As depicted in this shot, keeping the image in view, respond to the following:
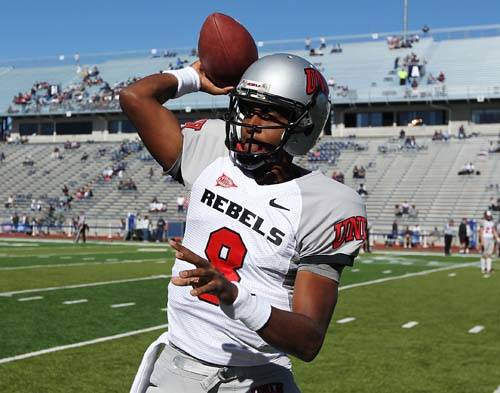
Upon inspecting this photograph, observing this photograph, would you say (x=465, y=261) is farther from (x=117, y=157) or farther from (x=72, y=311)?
(x=117, y=157)

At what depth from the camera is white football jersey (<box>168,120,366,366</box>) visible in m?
2.46

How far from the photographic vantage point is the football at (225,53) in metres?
2.96

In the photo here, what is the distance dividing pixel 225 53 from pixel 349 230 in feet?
2.88

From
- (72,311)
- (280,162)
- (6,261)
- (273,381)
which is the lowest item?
(6,261)

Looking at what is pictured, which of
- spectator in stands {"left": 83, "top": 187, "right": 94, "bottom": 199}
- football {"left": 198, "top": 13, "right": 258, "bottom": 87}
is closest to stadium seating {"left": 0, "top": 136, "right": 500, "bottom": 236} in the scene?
spectator in stands {"left": 83, "top": 187, "right": 94, "bottom": 199}

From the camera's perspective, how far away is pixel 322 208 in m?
2.48

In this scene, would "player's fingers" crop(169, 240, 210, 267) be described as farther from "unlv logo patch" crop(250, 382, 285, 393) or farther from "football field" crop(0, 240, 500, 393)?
"football field" crop(0, 240, 500, 393)

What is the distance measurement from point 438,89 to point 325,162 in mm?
7000

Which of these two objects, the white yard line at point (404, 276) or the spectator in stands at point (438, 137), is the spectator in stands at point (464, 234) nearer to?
the white yard line at point (404, 276)

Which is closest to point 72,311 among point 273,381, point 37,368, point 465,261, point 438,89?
point 37,368

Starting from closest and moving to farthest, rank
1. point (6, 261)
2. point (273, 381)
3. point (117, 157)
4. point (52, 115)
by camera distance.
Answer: point (273, 381) < point (6, 261) < point (117, 157) < point (52, 115)

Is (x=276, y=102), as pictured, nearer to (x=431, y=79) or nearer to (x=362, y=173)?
(x=362, y=173)

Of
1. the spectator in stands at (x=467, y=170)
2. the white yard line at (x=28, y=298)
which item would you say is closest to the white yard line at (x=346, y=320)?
the white yard line at (x=28, y=298)

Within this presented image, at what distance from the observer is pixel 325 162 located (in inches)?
1499
